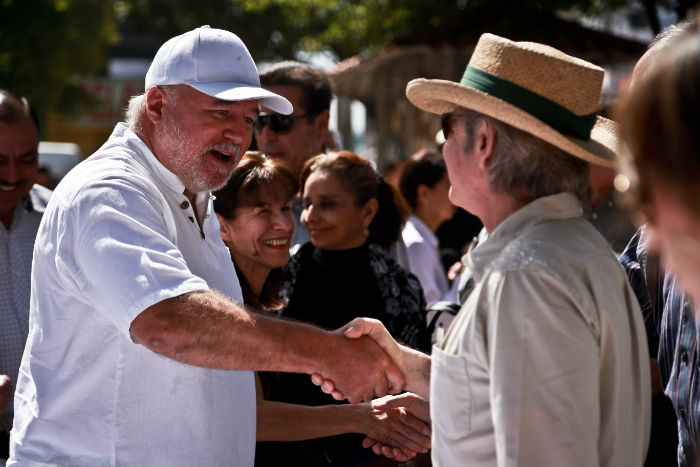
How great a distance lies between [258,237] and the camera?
3836 millimetres

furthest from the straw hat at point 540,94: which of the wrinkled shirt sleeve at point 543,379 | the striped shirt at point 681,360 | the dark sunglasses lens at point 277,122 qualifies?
the dark sunglasses lens at point 277,122

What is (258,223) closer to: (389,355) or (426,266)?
(389,355)

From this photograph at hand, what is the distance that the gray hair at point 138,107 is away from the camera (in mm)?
2883

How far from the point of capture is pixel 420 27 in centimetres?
1341

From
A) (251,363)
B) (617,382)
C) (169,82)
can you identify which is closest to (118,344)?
(251,363)

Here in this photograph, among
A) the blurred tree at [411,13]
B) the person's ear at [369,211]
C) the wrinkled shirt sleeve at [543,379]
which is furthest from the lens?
the blurred tree at [411,13]

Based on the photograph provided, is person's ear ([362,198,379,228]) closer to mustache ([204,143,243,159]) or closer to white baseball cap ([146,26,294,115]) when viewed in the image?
mustache ([204,143,243,159])

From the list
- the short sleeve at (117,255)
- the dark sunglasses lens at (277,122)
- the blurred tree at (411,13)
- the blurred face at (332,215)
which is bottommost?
the blurred tree at (411,13)

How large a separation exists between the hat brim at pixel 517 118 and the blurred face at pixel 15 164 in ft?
8.75

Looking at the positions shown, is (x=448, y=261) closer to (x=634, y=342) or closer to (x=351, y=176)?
(x=351, y=176)

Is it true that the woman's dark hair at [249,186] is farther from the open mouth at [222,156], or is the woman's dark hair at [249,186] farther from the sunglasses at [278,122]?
the sunglasses at [278,122]

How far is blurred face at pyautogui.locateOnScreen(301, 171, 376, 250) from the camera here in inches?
165

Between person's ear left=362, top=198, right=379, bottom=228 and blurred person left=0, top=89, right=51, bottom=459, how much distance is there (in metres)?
1.62

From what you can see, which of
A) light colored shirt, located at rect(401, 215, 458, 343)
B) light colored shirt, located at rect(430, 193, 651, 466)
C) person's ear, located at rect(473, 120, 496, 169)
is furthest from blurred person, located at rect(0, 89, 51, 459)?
person's ear, located at rect(473, 120, 496, 169)
